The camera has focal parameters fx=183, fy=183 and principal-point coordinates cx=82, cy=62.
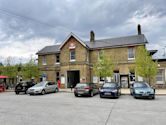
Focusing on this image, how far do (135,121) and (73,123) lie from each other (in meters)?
2.72

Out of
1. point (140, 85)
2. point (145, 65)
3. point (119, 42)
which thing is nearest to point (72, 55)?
point (119, 42)

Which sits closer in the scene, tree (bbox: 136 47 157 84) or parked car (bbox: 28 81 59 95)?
parked car (bbox: 28 81 59 95)

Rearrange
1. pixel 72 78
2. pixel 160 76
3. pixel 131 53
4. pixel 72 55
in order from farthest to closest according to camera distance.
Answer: pixel 72 78 → pixel 72 55 → pixel 131 53 → pixel 160 76

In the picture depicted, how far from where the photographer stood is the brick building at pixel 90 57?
92.7 feet

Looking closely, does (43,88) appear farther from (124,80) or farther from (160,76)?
(160,76)

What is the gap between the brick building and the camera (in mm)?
28266

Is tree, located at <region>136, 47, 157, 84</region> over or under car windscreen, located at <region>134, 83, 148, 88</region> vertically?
over

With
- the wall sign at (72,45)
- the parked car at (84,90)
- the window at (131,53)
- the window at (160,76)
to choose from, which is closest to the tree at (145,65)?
the window at (160,76)

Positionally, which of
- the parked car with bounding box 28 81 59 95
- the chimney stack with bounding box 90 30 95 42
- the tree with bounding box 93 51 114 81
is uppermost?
the chimney stack with bounding box 90 30 95 42

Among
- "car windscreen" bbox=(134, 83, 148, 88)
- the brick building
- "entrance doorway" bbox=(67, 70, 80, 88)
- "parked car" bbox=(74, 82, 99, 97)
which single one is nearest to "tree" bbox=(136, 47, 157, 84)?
the brick building

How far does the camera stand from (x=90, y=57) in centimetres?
3084

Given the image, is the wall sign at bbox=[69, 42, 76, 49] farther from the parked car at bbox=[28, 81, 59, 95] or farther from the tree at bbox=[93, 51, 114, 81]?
the parked car at bbox=[28, 81, 59, 95]

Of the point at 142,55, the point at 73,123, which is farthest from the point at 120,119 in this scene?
the point at 142,55

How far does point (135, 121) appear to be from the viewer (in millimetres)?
8016
